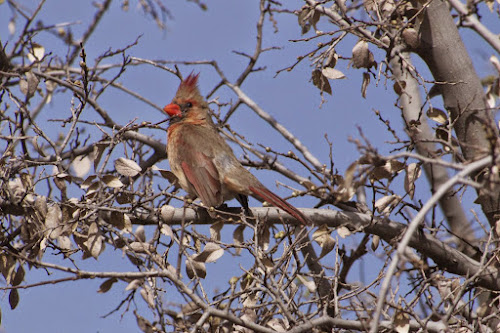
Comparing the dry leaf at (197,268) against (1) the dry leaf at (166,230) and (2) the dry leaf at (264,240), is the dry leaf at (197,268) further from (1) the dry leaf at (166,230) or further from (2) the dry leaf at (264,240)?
(2) the dry leaf at (264,240)

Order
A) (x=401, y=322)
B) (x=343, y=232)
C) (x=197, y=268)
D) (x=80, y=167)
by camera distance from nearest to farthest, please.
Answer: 1. (x=401, y=322)
2. (x=197, y=268)
3. (x=343, y=232)
4. (x=80, y=167)

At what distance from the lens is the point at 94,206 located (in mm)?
3475

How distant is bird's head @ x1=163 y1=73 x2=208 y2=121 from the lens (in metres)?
5.61

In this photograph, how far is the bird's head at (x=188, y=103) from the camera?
5609 millimetres

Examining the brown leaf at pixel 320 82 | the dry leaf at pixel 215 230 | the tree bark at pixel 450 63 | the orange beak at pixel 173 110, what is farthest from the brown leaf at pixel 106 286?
the tree bark at pixel 450 63

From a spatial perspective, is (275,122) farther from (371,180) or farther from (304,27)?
(371,180)

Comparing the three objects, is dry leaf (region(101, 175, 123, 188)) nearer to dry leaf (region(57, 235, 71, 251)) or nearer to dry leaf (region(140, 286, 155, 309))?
dry leaf (region(57, 235, 71, 251))

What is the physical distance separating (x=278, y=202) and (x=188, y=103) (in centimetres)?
201

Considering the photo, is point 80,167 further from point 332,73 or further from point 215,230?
point 332,73

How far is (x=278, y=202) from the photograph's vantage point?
157 inches

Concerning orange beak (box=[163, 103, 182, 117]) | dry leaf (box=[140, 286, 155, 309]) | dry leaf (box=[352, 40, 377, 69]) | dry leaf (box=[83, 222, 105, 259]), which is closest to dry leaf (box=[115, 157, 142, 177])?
dry leaf (box=[83, 222, 105, 259])

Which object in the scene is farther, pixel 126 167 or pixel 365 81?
pixel 365 81

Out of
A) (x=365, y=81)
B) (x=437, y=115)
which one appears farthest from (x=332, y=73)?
(x=437, y=115)

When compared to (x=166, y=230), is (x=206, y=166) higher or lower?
higher
